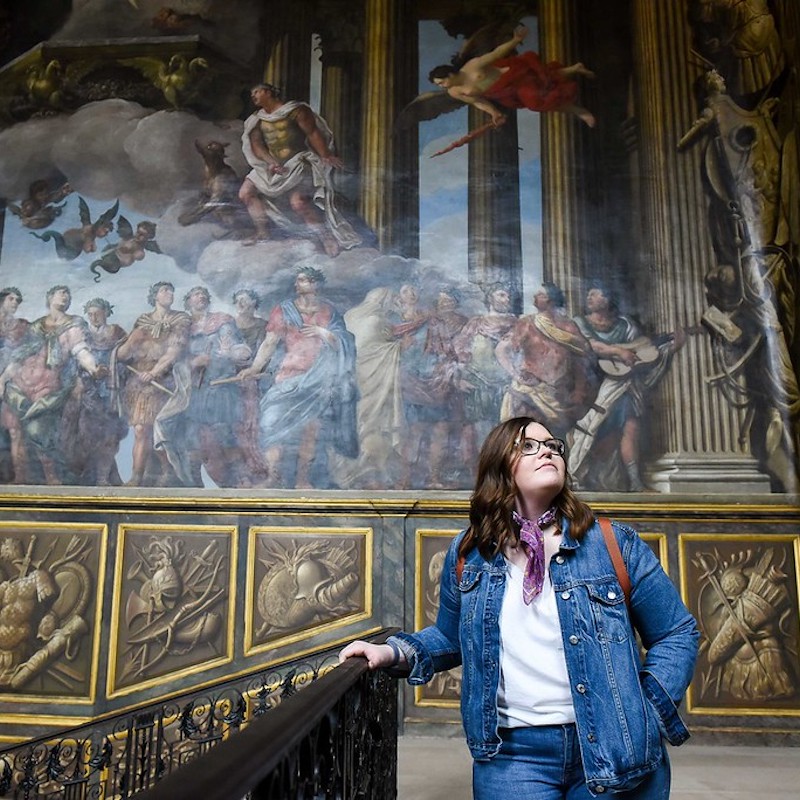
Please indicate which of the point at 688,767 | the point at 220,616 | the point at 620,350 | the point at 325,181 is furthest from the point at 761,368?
the point at 220,616

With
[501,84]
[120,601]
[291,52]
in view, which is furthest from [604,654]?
[291,52]

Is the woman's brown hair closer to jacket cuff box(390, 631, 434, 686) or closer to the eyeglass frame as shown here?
the eyeglass frame

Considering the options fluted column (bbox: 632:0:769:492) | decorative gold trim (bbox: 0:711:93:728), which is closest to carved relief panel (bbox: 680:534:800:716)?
fluted column (bbox: 632:0:769:492)

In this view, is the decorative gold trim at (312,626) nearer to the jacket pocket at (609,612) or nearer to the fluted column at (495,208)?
the fluted column at (495,208)

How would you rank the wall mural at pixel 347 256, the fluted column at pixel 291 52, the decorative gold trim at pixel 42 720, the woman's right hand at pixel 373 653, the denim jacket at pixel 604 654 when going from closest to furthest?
1. the denim jacket at pixel 604 654
2. the woman's right hand at pixel 373 653
3. the decorative gold trim at pixel 42 720
4. the wall mural at pixel 347 256
5. the fluted column at pixel 291 52

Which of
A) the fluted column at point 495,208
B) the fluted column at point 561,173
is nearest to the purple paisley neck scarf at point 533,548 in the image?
the fluted column at point 495,208

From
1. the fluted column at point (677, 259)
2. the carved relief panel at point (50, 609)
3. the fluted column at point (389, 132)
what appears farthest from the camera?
the fluted column at point (389, 132)

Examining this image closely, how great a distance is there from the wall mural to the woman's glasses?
16.4 ft

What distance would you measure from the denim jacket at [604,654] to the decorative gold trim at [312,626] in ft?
16.2

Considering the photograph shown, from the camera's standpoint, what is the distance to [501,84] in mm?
8164

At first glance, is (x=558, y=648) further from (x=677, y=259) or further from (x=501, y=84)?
(x=501, y=84)

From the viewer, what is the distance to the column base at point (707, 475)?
689cm

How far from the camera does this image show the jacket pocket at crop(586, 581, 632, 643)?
186 centimetres

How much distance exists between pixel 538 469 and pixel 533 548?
0.20 meters
